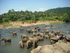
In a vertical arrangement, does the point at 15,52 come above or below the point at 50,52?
below

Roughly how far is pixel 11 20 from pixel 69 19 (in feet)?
157

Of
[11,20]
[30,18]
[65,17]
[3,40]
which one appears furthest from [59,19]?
[3,40]

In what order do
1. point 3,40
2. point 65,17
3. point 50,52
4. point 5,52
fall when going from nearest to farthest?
point 50,52
point 5,52
point 3,40
point 65,17

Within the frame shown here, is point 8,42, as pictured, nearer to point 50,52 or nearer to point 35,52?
point 35,52

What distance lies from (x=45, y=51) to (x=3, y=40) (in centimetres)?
1533

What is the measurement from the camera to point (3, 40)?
21234 millimetres

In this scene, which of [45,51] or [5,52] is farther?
[5,52]

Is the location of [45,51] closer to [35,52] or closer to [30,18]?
[35,52]

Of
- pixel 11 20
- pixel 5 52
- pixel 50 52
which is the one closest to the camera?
pixel 50 52

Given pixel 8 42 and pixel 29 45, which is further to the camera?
pixel 8 42

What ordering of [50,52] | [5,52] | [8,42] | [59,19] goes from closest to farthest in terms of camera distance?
[50,52]
[5,52]
[8,42]
[59,19]

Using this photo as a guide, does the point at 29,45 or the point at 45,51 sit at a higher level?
the point at 45,51

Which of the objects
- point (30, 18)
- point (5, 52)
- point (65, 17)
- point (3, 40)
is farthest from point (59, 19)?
point (5, 52)

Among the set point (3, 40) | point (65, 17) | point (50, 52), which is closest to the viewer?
point (50, 52)
